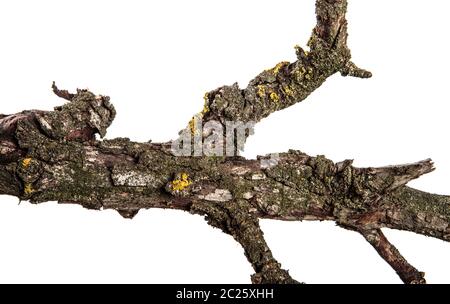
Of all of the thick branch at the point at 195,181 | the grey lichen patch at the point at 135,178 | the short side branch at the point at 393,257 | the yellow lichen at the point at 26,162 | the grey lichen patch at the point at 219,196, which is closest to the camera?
the yellow lichen at the point at 26,162

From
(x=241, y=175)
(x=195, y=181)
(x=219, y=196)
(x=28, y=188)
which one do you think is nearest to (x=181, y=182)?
(x=195, y=181)

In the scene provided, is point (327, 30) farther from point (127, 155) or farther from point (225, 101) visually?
point (127, 155)

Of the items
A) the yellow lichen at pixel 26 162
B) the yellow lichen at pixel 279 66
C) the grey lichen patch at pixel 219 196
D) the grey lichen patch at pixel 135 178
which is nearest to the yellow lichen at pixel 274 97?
the yellow lichen at pixel 279 66

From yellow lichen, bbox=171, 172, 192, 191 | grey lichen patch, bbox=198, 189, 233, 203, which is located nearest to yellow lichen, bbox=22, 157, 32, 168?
yellow lichen, bbox=171, 172, 192, 191

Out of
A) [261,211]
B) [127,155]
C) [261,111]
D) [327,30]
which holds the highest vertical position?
[327,30]

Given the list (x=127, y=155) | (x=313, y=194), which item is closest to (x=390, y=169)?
(x=313, y=194)

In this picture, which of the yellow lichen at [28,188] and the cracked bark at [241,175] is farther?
the cracked bark at [241,175]

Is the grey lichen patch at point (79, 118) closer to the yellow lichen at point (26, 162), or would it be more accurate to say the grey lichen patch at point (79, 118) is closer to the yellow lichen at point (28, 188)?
the yellow lichen at point (26, 162)

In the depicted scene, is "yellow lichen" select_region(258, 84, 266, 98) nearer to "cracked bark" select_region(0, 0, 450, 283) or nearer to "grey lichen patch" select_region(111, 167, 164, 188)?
"cracked bark" select_region(0, 0, 450, 283)
